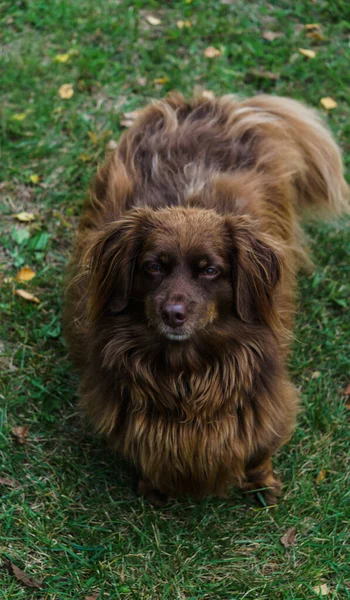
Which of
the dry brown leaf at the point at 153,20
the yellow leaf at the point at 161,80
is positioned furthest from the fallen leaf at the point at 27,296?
the dry brown leaf at the point at 153,20

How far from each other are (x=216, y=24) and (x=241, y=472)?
3969 millimetres

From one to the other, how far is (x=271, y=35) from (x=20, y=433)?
3.86 metres

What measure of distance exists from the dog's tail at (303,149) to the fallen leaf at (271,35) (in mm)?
1596

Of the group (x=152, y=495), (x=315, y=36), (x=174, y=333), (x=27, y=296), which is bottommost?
(x=152, y=495)

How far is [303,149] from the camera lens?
4.48 m

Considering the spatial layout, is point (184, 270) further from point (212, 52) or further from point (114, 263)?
point (212, 52)

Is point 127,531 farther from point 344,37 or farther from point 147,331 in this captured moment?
point 344,37

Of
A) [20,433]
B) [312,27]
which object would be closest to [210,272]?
[20,433]

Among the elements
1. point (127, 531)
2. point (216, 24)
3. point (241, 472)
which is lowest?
point (127, 531)

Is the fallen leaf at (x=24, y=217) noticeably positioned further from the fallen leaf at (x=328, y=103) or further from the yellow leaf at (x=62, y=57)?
the fallen leaf at (x=328, y=103)

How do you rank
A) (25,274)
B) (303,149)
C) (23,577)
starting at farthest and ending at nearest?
(25,274)
(303,149)
(23,577)

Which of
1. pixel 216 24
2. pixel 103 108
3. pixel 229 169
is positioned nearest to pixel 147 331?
pixel 229 169

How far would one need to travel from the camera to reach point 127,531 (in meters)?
3.77

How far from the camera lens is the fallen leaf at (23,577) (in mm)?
A: 3514
